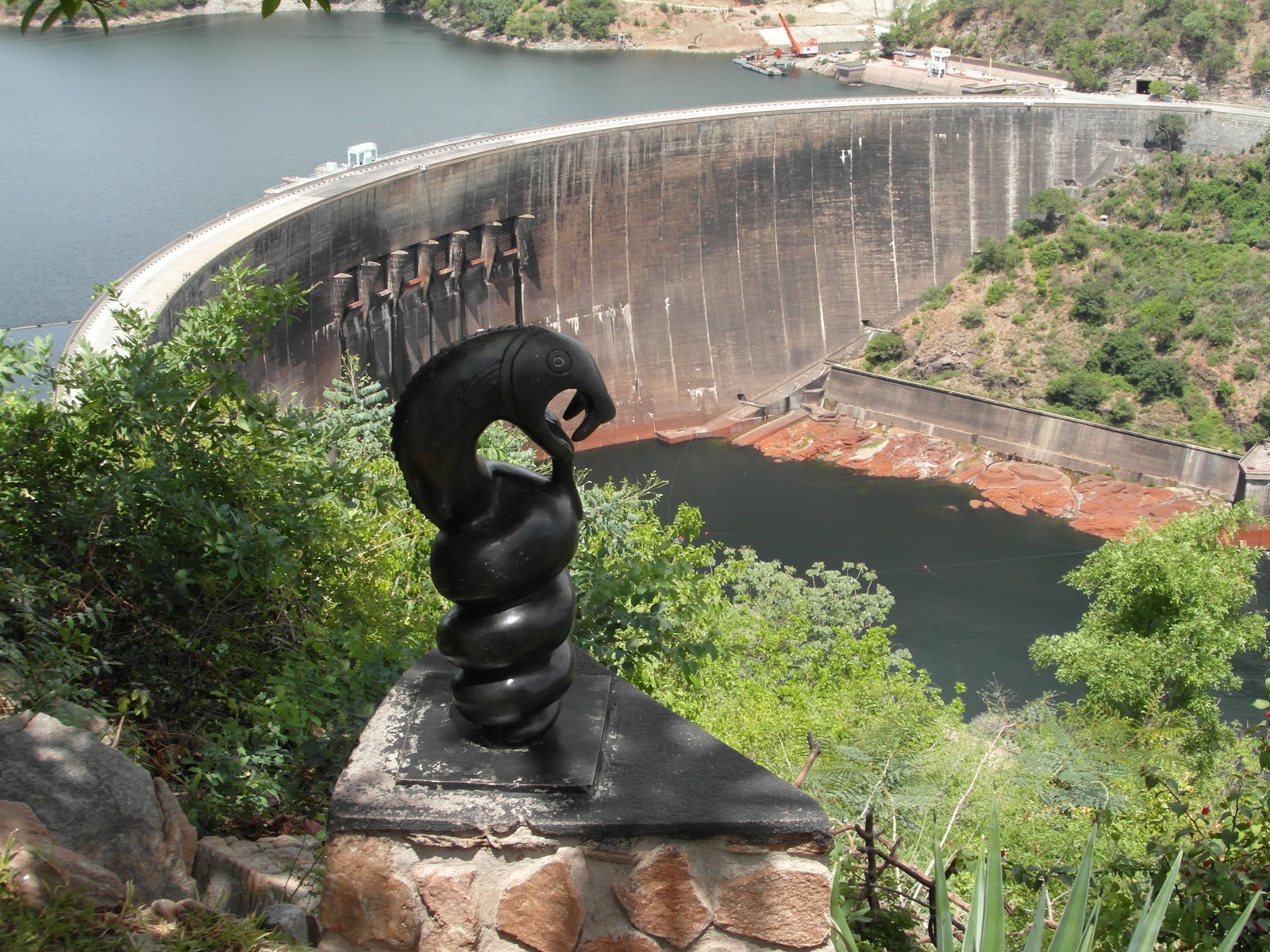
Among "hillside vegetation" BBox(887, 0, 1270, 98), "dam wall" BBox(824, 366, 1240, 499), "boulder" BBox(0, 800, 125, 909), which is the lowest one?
"dam wall" BBox(824, 366, 1240, 499)

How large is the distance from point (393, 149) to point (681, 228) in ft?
28.8

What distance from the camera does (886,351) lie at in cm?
2698

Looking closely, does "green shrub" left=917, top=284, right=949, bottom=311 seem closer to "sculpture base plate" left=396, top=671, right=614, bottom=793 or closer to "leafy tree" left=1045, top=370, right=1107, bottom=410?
"leafy tree" left=1045, top=370, right=1107, bottom=410

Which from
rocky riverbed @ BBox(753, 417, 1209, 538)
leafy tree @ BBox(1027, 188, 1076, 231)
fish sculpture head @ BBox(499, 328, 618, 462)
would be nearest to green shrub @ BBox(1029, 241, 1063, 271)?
leafy tree @ BBox(1027, 188, 1076, 231)

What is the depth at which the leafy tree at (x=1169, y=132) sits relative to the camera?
29859 millimetres

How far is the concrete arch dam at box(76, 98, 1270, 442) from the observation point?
2048 centimetres

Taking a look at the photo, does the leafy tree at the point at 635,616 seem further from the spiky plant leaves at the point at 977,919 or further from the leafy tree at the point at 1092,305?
the leafy tree at the point at 1092,305

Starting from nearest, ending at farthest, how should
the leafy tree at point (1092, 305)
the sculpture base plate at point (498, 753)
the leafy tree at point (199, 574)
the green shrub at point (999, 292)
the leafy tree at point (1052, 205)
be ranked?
1. the sculpture base plate at point (498, 753)
2. the leafy tree at point (199, 574)
3. the leafy tree at point (1092, 305)
4. the green shrub at point (999, 292)
5. the leafy tree at point (1052, 205)

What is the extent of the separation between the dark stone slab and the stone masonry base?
0.11 feet

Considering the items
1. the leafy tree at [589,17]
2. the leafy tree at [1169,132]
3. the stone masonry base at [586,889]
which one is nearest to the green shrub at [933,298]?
the leafy tree at [1169,132]

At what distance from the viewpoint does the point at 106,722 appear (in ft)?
12.4

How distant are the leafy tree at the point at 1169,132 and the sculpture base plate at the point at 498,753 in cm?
3104

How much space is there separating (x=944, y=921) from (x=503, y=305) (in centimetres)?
2161

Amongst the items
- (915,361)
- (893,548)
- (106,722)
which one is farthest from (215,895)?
(915,361)
